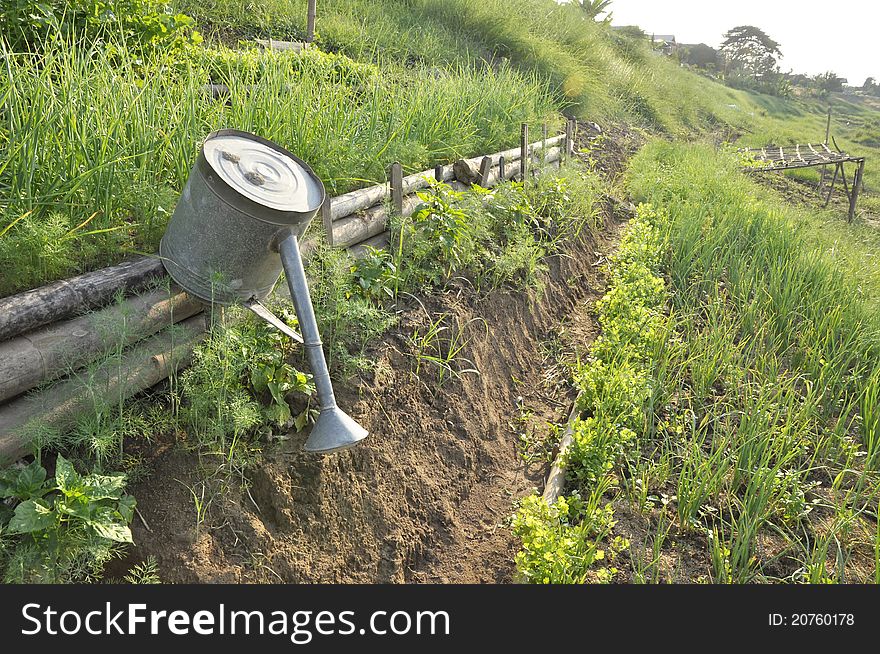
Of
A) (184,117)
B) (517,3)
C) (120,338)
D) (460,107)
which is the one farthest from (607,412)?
(517,3)

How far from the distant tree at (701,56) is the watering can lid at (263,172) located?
49.9 m

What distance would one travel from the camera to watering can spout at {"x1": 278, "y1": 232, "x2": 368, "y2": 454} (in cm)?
258

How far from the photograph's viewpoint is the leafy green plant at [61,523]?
194 cm

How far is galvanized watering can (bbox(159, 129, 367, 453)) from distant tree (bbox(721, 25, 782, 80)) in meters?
56.8

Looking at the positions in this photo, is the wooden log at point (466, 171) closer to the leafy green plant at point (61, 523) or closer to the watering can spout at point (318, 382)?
the watering can spout at point (318, 382)

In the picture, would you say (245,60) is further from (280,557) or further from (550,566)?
(550,566)

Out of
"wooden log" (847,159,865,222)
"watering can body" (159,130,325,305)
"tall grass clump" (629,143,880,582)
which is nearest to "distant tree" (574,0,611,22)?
"wooden log" (847,159,865,222)

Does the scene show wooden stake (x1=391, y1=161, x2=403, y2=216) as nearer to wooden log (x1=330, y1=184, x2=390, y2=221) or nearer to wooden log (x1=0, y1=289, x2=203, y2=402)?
wooden log (x1=330, y1=184, x2=390, y2=221)

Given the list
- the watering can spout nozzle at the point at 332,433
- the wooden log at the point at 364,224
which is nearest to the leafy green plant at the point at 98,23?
the wooden log at the point at 364,224

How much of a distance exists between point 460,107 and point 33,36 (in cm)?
336

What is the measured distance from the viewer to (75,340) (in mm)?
2443

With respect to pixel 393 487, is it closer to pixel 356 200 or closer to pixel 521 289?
pixel 356 200

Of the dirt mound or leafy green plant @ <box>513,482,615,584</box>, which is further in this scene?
leafy green plant @ <box>513,482,615,584</box>

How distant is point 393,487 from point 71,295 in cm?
159
